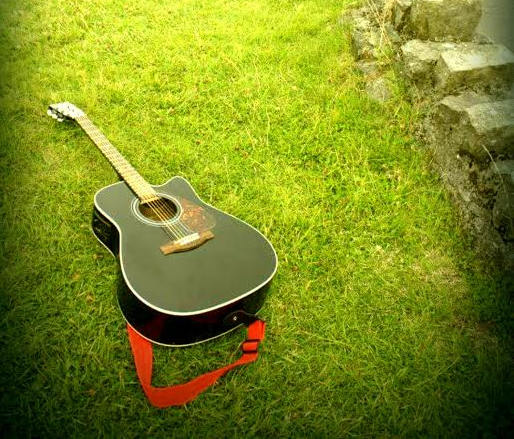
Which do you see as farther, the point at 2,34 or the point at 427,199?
the point at 2,34

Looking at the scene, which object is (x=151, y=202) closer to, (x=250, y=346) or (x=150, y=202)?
(x=150, y=202)

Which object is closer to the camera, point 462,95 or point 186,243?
point 186,243

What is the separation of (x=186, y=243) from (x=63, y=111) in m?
1.50

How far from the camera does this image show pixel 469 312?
2.21 meters

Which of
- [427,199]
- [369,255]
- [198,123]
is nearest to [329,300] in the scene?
[369,255]

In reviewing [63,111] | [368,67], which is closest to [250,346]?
[63,111]

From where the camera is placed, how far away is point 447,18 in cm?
304

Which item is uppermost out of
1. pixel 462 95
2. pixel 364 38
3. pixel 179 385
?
pixel 364 38

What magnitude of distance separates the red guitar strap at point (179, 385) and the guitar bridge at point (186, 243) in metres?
0.40

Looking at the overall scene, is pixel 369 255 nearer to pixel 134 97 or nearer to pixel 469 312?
pixel 469 312

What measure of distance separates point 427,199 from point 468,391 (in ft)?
3.95

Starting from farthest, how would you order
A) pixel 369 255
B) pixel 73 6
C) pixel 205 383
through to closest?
1. pixel 73 6
2. pixel 369 255
3. pixel 205 383

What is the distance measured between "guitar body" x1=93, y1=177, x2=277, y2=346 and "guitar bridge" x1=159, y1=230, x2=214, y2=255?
2 centimetres

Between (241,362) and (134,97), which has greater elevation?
(134,97)
